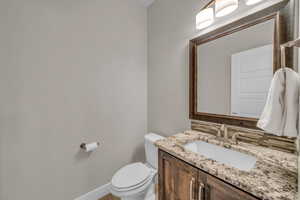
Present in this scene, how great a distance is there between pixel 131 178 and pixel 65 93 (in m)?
1.10

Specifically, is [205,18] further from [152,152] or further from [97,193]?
[97,193]

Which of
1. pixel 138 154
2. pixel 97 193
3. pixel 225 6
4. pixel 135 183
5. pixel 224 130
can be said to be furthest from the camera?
pixel 138 154

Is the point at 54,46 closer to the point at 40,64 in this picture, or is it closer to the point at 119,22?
the point at 40,64

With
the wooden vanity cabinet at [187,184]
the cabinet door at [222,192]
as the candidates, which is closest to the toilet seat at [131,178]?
the wooden vanity cabinet at [187,184]

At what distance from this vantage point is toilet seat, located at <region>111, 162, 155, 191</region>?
1.22 m

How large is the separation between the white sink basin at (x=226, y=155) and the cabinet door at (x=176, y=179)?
0.68 ft

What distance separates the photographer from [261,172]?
65 cm

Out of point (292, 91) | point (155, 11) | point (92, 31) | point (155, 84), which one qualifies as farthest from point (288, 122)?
point (155, 11)

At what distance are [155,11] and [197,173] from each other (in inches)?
79.7

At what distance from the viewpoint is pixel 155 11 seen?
1866 mm

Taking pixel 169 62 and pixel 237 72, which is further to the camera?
pixel 169 62

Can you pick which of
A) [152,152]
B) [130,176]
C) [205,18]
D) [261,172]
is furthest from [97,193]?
[205,18]

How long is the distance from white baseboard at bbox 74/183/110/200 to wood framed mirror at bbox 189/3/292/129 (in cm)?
139

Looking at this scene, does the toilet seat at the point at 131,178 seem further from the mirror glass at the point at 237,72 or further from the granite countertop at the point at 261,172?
the mirror glass at the point at 237,72
